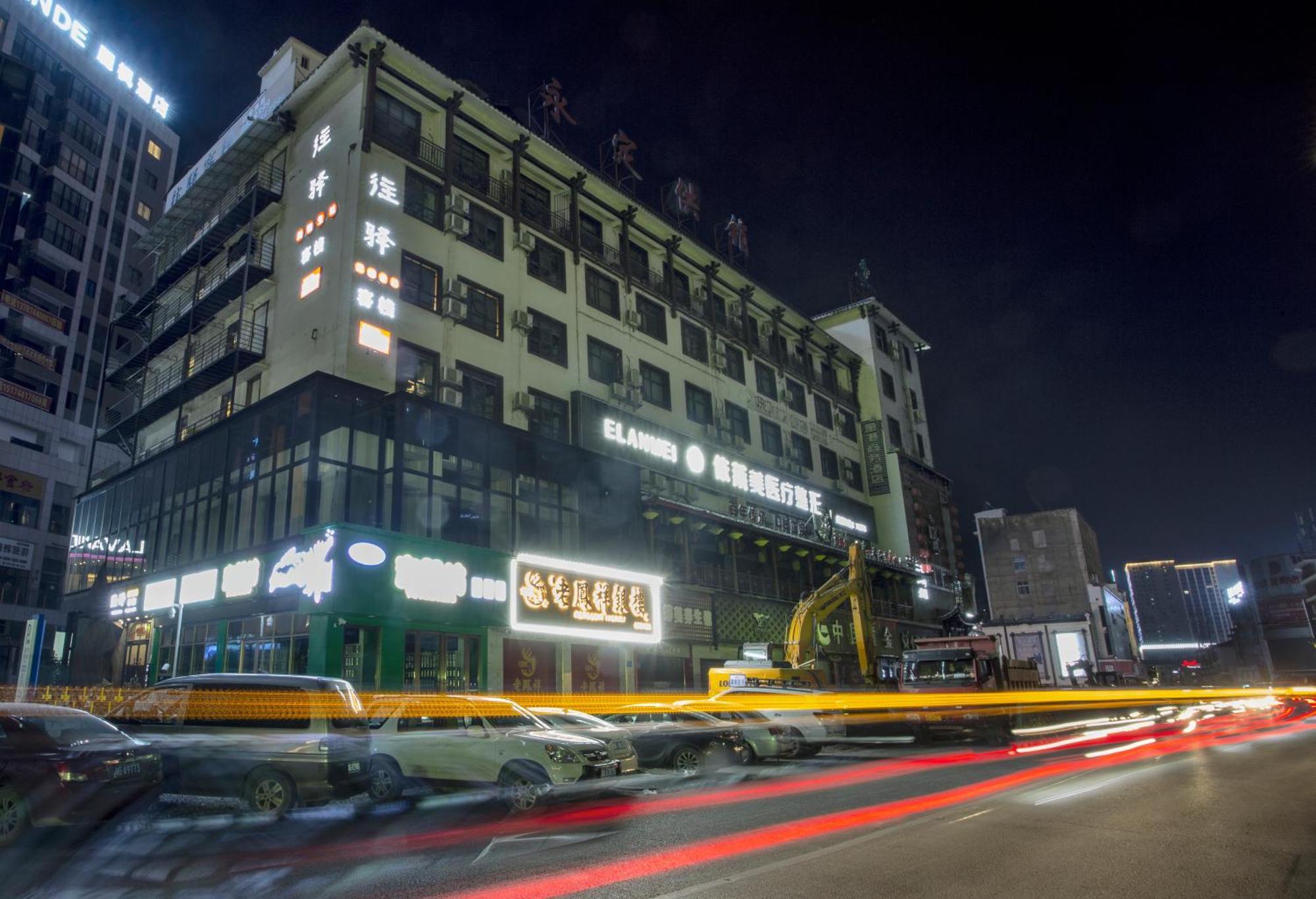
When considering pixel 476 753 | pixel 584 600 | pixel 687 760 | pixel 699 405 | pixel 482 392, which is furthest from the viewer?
pixel 699 405

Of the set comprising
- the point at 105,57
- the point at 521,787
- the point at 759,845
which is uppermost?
the point at 105,57

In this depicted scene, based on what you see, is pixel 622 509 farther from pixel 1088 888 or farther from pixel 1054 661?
pixel 1054 661

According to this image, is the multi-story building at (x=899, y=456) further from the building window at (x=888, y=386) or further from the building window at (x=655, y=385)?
the building window at (x=655, y=385)

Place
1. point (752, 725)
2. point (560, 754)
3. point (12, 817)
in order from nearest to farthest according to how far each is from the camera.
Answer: point (12, 817)
point (560, 754)
point (752, 725)

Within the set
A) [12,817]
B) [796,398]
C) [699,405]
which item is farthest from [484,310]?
[796,398]

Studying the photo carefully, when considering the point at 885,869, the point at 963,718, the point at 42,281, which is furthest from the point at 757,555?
the point at 42,281

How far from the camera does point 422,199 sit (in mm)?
27328

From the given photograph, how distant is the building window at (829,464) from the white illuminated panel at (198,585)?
34.1 meters

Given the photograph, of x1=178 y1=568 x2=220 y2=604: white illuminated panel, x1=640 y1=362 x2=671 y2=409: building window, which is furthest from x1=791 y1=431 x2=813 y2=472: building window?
x1=178 y1=568 x2=220 y2=604: white illuminated panel

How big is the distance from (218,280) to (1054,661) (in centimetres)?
6027

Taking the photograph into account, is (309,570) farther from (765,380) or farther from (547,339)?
(765,380)

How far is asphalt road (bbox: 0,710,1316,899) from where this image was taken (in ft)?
19.7

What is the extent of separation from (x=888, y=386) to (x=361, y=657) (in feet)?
144

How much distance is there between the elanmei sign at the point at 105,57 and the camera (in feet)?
204
